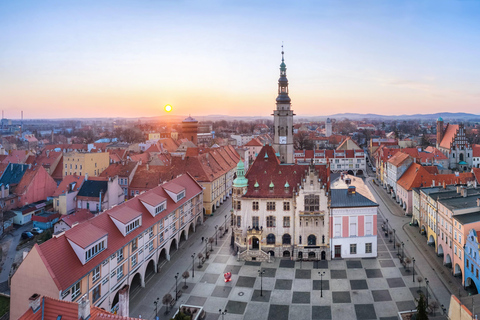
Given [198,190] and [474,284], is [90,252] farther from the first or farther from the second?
[474,284]

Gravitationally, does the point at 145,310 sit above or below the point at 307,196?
below

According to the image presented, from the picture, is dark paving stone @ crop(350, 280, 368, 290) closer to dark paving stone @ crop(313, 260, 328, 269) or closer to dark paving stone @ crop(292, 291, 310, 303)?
dark paving stone @ crop(313, 260, 328, 269)

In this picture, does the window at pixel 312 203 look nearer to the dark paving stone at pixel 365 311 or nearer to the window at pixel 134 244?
the dark paving stone at pixel 365 311

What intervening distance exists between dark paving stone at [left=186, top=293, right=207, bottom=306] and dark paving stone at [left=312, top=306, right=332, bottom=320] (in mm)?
11481

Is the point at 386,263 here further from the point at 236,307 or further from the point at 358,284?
the point at 236,307

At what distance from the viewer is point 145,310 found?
36.8 m

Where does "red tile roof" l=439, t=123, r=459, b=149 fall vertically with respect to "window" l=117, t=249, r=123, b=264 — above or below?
above

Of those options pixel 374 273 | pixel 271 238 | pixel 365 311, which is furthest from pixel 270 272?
pixel 365 311

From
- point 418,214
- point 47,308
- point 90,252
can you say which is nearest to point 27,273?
point 90,252

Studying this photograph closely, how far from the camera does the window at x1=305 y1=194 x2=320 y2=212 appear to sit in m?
49.9

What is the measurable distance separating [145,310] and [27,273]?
12.1 meters

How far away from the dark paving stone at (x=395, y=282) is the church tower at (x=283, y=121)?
101 feet

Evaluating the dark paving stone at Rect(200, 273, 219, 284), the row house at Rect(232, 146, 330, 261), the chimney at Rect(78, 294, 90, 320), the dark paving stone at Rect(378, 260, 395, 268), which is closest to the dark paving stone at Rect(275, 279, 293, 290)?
the row house at Rect(232, 146, 330, 261)

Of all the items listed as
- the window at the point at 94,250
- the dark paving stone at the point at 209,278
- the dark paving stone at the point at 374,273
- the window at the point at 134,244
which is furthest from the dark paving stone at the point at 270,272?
the window at the point at 94,250
